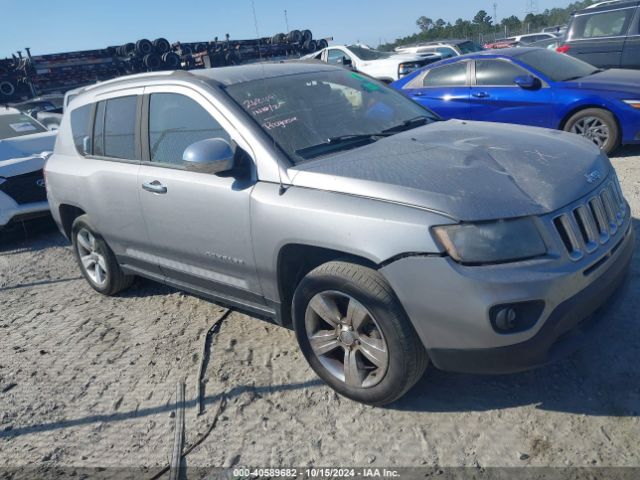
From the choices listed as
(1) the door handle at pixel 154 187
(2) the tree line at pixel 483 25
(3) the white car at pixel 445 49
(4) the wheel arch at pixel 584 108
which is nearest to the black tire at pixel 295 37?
(3) the white car at pixel 445 49

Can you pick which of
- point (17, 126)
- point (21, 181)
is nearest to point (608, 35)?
point (21, 181)

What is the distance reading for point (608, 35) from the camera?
360 inches

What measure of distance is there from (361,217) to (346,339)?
27.6 inches

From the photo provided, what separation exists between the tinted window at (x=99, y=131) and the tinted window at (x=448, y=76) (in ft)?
→ 17.4

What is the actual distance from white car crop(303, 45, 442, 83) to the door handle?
32.2 feet

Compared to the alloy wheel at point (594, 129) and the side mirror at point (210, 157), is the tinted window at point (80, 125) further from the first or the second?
the alloy wheel at point (594, 129)

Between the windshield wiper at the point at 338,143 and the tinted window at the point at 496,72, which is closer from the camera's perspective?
the windshield wiper at the point at 338,143

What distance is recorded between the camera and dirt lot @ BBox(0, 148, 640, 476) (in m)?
2.52

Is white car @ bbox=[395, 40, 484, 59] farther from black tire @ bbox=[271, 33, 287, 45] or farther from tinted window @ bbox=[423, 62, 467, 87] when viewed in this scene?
tinted window @ bbox=[423, 62, 467, 87]

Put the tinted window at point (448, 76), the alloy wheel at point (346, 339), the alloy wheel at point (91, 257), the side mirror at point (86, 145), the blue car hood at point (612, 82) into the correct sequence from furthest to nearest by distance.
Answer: the tinted window at point (448, 76) → the blue car hood at point (612, 82) → the alloy wheel at point (91, 257) → the side mirror at point (86, 145) → the alloy wheel at point (346, 339)

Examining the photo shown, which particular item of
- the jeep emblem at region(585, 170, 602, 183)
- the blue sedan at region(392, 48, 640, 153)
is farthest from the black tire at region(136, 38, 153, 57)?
the jeep emblem at region(585, 170, 602, 183)

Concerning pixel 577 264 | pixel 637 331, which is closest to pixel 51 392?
pixel 577 264

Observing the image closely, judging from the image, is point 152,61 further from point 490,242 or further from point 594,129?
point 490,242

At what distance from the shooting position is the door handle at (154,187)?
3.46 meters
